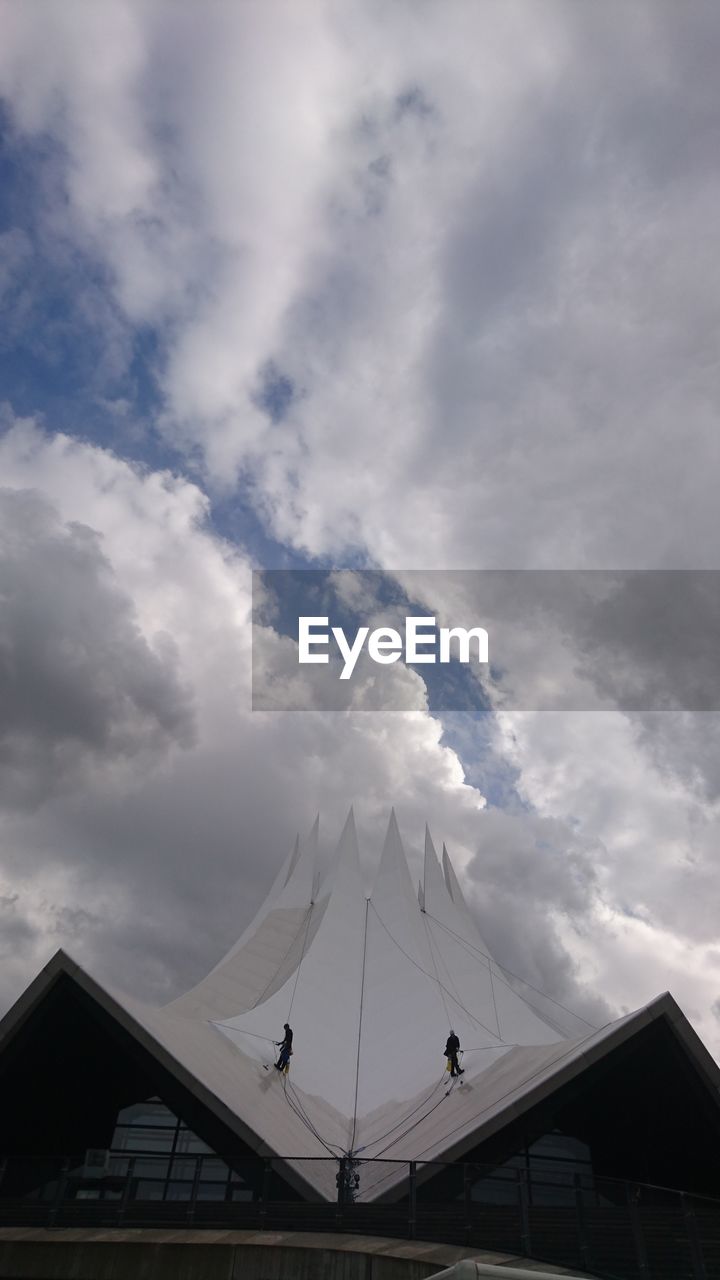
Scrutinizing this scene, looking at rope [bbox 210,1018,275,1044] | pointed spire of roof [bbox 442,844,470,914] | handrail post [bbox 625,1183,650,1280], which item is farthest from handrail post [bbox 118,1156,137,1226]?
pointed spire of roof [bbox 442,844,470,914]

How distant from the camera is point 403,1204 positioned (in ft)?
35.0

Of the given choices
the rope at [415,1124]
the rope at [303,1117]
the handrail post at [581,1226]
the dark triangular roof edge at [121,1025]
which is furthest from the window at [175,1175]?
the rope at [415,1124]

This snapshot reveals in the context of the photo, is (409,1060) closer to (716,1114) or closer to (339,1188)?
(716,1114)

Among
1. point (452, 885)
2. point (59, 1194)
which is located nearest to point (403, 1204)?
point (59, 1194)

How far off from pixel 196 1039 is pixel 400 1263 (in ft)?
24.2

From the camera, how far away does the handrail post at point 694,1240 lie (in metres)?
8.35

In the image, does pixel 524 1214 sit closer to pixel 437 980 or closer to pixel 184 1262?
pixel 184 1262

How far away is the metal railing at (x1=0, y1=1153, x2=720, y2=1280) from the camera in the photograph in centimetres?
859

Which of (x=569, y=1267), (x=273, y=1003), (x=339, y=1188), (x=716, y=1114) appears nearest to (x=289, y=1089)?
(x=273, y=1003)

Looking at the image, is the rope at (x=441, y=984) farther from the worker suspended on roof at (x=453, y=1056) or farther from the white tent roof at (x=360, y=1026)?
the worker suspended on roof at (x=453, y=1056)

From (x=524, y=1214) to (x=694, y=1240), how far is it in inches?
69.9

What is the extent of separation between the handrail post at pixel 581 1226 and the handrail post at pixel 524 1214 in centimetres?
56

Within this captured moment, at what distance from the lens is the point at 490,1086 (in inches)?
603

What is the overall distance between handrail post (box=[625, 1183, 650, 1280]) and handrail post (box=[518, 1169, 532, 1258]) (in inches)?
43.5
